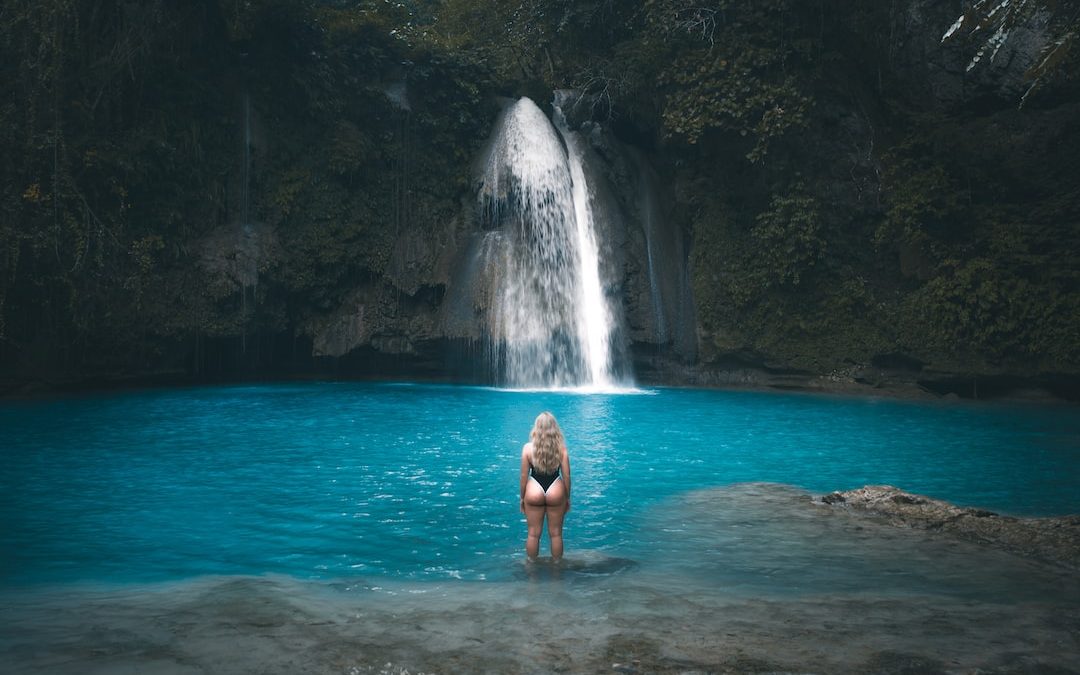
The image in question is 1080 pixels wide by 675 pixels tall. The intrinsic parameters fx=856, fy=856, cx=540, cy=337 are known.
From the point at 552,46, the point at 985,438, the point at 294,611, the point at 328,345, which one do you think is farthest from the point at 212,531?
the point at 552,46

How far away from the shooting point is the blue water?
7.82m

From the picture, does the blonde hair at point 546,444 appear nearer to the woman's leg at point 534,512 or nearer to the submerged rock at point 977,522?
the woman's leg at point 534,512

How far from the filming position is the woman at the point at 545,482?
6.98 m

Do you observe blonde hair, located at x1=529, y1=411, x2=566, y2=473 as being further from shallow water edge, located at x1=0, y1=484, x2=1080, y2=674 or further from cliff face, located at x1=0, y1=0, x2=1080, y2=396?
cliff face, located at x1=0, y1=0, x2=1080, y2=396

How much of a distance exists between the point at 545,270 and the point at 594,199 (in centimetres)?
268

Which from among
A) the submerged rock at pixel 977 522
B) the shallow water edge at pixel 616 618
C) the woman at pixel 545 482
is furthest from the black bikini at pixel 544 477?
the submerged rock at pixel 977 522

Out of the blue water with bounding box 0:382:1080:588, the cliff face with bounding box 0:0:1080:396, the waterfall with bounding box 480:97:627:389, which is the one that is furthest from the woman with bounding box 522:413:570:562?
the cliff face with bounding box 0:0:1080:396

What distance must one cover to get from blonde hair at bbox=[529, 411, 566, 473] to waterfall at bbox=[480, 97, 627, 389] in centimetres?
1507

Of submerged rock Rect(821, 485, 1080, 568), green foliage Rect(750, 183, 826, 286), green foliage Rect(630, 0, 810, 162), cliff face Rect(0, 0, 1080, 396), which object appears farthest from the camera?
green foliage Rect(750, 183, 826, 286)

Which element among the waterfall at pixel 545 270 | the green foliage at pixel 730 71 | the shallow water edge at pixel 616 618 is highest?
the green foliage at pixel 730 71

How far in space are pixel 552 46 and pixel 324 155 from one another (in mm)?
8229

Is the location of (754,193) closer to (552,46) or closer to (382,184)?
(552,46)

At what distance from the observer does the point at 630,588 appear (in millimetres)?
6504

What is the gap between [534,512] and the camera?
23.5 ft
